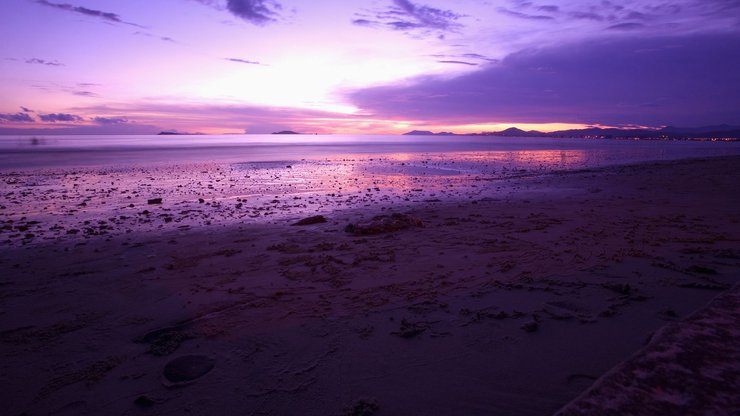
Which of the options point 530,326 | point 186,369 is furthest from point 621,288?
point 186,369

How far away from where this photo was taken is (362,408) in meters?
3.26

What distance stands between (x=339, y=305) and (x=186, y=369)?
6.56 feet

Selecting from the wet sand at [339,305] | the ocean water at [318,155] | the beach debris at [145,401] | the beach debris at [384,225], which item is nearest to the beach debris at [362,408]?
the wet sand at [339,305]

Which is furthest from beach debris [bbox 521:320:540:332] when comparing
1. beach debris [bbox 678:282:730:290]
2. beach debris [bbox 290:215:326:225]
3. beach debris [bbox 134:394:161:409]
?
beach debris [bbox 290:215:326:225]

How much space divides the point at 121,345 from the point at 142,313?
0.83 meters

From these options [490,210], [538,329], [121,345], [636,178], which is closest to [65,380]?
[121,345]

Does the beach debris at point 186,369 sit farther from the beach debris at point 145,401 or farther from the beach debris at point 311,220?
the beach debris at point 311,220

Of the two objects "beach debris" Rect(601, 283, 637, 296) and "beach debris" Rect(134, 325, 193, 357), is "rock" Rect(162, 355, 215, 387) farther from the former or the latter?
"beach debris" Rect(601, 283, 637, 296)

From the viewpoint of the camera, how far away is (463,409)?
Answer: 3219 millimetres

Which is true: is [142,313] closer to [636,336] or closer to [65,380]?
[65,380]

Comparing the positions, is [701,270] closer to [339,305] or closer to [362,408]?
[339,305]

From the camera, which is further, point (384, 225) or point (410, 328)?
point (384, 225)

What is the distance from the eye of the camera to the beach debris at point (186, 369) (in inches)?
148

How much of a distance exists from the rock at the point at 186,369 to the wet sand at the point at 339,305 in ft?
0.07
